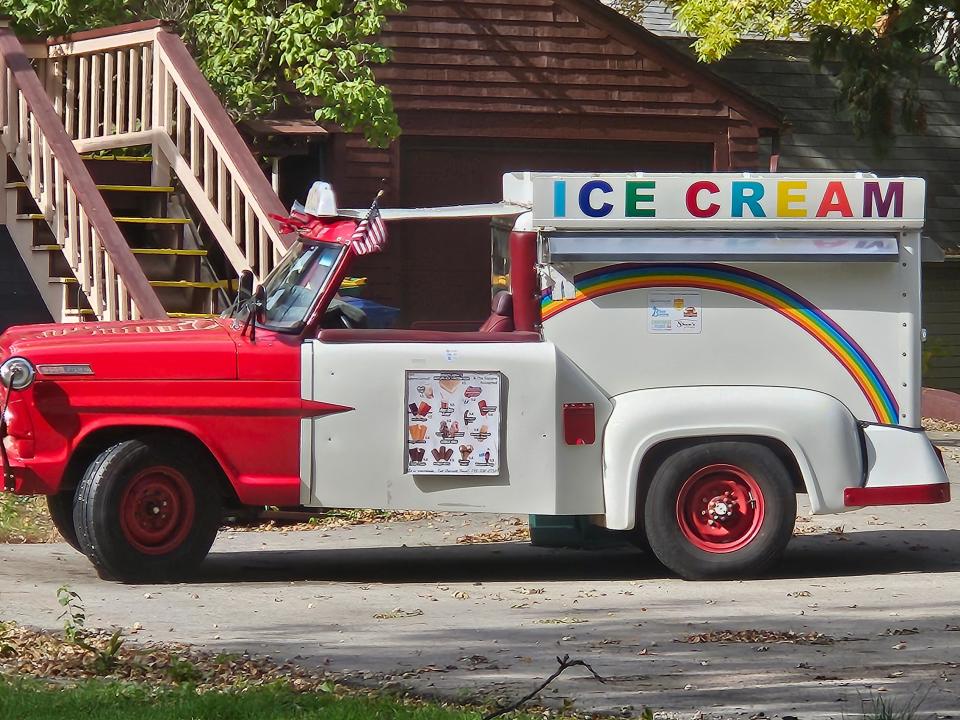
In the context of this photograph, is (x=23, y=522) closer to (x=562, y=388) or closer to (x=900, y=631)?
(x=562, y=388)

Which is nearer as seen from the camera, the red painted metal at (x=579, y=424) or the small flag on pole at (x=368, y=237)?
the small flag on pole at (x=368, y=237)

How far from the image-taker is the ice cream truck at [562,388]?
28.4 ft

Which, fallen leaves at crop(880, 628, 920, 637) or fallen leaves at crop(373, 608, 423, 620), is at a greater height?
fallen leaves at crop(880, 628, 920, 637)

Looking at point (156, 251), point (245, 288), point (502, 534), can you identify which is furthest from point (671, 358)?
point (156, 251)

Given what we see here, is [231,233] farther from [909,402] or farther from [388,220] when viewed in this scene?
[909,402]

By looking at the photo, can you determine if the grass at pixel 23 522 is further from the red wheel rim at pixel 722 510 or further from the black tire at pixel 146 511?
the red wheel rim at pixel 722 510

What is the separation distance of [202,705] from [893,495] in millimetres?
4822

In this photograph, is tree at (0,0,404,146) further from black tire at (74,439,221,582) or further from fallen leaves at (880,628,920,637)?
fallen leaves at (880,628,920,637)

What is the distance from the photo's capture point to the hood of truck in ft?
28.1

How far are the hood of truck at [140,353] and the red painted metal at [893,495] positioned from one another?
3441 millimetres

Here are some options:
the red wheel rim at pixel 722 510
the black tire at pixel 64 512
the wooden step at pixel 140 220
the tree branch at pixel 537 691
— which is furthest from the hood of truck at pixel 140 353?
the wooden step at pixel 140 220

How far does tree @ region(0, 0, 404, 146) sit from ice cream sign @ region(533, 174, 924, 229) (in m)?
6.62

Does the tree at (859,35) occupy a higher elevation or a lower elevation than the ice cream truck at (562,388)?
higher

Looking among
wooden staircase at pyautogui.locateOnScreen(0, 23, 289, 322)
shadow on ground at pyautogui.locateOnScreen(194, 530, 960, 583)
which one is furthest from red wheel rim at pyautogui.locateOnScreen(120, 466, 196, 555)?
wooden staircase at pyautogui.locateOnScreen(0, 23, 289, 322)
